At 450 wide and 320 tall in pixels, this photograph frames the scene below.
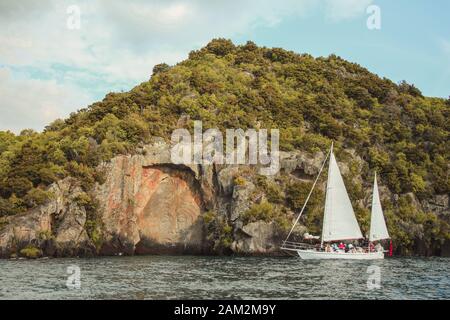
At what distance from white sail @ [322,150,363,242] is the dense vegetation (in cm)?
1260

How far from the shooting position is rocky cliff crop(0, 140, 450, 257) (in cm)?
6925

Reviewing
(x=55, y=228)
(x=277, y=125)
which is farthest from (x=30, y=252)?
(x=277, y=125)

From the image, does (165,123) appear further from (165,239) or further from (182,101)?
(165,239)

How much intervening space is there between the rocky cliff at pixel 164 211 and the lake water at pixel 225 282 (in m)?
17.4

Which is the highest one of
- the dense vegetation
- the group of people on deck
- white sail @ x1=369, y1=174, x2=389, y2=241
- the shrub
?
the dense vegetation

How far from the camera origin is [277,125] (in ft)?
310

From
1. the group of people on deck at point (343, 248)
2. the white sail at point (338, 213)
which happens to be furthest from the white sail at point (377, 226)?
the white sail at point (338, 213)

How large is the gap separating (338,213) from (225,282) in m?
27.5

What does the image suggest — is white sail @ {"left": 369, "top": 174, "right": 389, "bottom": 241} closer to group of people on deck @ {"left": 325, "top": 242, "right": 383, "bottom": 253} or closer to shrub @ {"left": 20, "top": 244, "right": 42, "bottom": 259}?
group of people on deck @ {"left": 325, "top": 242, "right": 383, "bottom": 253}

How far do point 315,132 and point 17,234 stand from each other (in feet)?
181

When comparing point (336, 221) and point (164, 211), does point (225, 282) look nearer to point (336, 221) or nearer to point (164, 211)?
point (336, 221)

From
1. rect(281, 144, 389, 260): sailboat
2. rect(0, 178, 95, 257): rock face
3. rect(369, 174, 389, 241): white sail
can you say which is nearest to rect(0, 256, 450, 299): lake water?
rect(281, 144, 389, 260): sailboat
